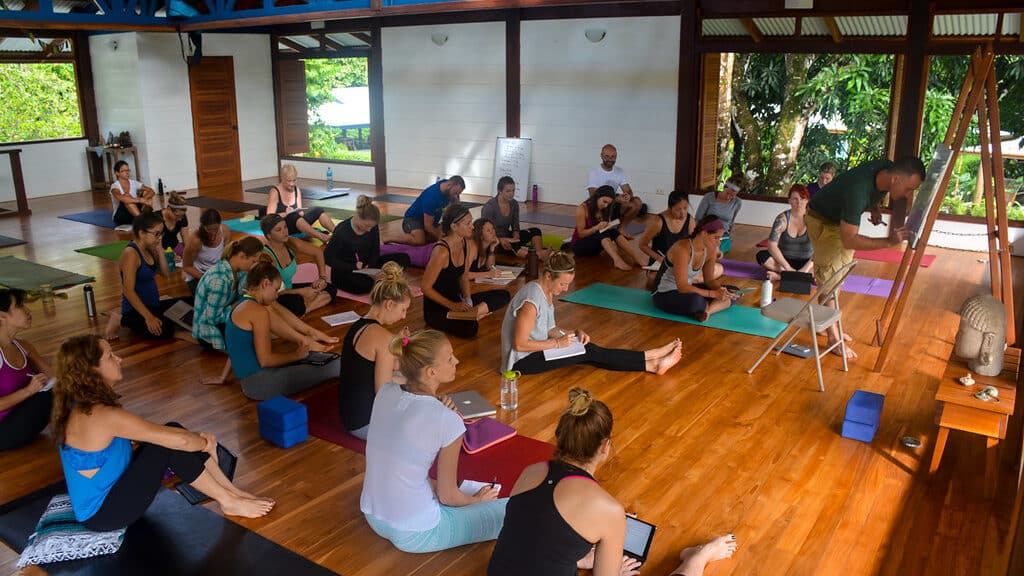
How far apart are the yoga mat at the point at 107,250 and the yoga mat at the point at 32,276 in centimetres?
58

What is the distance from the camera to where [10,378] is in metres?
4.15

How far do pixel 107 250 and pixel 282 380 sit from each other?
511 cm

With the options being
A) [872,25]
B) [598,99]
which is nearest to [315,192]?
[598,99]

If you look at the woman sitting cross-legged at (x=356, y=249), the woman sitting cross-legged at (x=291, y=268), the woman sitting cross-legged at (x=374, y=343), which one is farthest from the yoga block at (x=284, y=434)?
the woman sitting cross-legged at (x=356, y=249)

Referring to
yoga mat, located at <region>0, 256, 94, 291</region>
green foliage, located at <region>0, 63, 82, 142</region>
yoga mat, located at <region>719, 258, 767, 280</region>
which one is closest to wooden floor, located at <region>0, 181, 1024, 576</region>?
yoga mat, located at <region>0, 256, 94, 291</region>

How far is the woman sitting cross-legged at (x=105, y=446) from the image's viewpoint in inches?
121

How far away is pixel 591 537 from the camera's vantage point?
97.0 inches

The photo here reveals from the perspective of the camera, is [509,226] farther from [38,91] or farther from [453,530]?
[38,91]

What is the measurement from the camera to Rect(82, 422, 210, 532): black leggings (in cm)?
323

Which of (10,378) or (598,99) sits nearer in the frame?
(10,378)

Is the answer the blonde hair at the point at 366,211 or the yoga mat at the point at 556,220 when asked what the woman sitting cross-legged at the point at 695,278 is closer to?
the blonde hair at the point at 366,211

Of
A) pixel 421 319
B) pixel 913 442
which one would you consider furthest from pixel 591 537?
pixel 421 319

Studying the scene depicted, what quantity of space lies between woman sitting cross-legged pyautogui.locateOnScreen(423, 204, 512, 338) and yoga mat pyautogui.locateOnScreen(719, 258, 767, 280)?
2760 mm

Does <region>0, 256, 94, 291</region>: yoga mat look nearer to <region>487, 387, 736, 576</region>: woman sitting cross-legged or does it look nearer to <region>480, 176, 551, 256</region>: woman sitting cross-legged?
<region>480, 176, 551, 256</region>: woman sitting cross-legged
